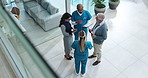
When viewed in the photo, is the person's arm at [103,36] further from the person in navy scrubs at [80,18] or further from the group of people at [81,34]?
the person in navy scrubs at [80,18]

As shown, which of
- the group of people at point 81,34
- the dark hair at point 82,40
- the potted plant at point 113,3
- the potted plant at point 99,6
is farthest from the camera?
the potted plant at point 113,3

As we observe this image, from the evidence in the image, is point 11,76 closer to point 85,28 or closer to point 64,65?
point 64,65

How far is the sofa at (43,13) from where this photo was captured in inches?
208

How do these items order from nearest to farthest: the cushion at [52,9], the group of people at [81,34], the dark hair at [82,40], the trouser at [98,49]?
the dark hair at [82,40] → the group of people at [81,34] → the trouser at [98,49] → the cushion at [52,9]

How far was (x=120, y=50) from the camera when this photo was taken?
4.73 meters

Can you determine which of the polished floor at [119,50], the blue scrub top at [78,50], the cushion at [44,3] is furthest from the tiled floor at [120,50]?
the cushion at [44,3]

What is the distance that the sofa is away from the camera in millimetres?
5273

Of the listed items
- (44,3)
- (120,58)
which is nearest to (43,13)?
(44,3)

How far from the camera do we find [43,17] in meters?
5.34

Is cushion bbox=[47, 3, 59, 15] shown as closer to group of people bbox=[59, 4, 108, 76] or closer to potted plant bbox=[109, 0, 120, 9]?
group of people bbox=[59, 4, 108, 76]

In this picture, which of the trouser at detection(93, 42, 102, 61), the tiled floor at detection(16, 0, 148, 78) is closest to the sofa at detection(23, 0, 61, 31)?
the tiled floor at detection(16, 0, 148, 78)

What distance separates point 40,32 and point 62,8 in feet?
3.47

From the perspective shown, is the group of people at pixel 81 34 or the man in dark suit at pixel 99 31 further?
the man in dark suit at pixel 99 31

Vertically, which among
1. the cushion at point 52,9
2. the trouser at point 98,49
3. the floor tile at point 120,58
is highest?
the cushion at point 52,9
